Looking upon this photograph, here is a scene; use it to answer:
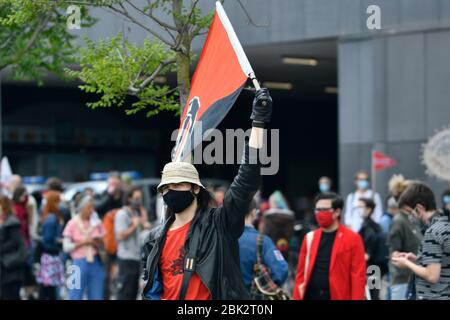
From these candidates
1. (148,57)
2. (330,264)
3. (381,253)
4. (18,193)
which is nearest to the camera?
(148,57)

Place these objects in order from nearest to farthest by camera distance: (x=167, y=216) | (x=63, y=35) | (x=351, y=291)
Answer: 1. (x=167, y=216)
2. (x=351, y=291)
3. (x=63, y=35)

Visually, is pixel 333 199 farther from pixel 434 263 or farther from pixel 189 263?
pixel 189 263

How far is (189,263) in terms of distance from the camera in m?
6.22

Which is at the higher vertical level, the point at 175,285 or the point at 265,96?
the point at 265,96

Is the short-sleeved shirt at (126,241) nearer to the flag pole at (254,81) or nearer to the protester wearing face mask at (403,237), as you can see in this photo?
the protester wearing face mask at (403,237)

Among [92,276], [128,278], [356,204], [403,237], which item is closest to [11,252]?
[92,276]

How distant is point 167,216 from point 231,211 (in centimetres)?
74

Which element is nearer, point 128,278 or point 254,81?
point 254,81

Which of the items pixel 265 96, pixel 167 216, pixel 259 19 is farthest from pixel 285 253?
pixel 265 96

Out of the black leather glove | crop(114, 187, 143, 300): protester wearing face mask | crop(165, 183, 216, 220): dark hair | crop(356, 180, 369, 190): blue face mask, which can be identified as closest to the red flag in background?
crop(356, 180, 369, 190): blue face mask

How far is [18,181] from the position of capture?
18172mm

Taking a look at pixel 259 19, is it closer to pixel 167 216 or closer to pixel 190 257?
pixel 167 216

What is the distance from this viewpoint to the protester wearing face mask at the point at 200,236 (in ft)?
19.8

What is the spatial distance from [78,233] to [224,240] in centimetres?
852
